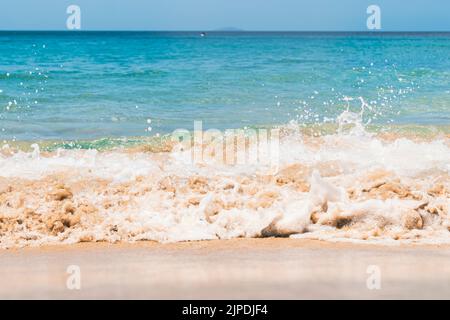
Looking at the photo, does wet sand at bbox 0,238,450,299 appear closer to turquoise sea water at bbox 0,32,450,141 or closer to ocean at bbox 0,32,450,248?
ocean at bbox 0,32,450,248

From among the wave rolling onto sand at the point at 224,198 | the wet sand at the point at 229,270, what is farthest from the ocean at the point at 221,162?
the wet sand at the point at 229,270

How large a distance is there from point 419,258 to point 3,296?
8.22 ft

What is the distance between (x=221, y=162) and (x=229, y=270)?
10.3 ft

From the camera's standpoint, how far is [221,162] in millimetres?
6992

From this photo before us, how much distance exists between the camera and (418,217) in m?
4.87

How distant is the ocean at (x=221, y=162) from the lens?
190 inches

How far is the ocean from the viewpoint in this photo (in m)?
4.82

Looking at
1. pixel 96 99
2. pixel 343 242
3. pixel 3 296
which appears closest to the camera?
pixel 3 296

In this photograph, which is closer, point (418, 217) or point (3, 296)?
point (3, 296)

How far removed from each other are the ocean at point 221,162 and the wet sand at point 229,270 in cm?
21

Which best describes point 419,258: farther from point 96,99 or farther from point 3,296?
point 96,99

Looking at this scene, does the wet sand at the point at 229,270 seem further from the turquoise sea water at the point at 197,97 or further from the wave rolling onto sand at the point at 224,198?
the turquoise sea water at the point at 197,97
